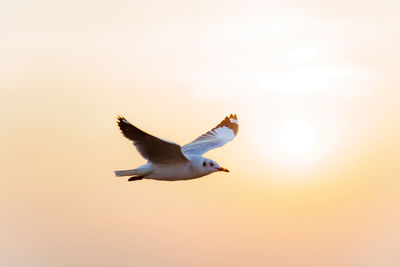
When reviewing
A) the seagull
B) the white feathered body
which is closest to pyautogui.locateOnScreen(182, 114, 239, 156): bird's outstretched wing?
the seagull

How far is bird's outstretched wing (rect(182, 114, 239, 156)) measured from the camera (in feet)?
97.9

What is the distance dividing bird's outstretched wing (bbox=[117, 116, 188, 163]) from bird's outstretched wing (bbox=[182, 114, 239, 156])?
3.90 metres

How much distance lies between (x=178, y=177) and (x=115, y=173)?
2.31 meters

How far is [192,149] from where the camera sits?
29.7 metres

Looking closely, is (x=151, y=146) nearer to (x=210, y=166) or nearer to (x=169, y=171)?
(x=169, y=171)

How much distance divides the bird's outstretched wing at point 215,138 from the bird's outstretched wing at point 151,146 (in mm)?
3899

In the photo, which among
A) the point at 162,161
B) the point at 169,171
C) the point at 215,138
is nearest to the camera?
the point at 162,161

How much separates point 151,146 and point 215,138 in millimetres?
9064

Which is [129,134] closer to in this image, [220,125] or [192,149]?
[192,149]

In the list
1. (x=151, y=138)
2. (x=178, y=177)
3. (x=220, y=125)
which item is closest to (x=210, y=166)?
(x=178, y=177)

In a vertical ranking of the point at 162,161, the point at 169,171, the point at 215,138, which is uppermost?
the point at 215,138

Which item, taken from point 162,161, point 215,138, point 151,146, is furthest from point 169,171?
point 215,138

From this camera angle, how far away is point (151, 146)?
23672mm

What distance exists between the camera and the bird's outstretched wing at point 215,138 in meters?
29.9
